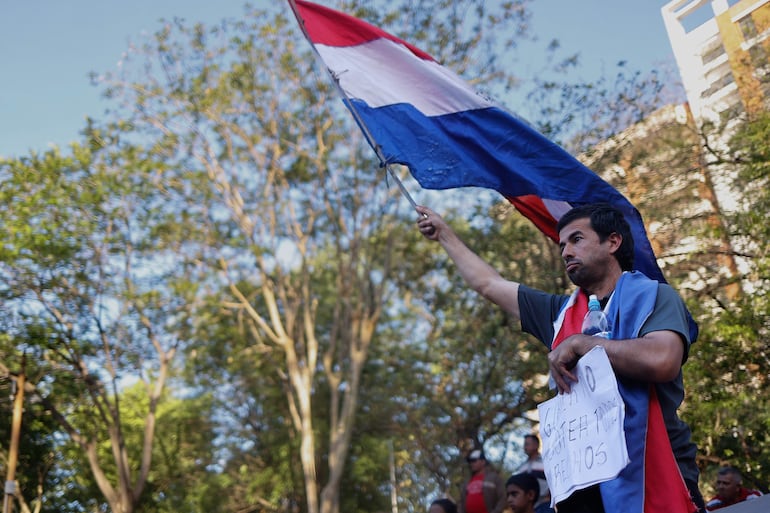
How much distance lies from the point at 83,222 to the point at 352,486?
13216 mm

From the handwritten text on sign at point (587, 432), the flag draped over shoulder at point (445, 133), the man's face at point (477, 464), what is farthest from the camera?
the man's face at point (477, 464)

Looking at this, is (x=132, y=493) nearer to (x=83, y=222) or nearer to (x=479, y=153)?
(x=83, y=222)

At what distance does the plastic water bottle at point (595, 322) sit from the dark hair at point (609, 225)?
300 millimetres

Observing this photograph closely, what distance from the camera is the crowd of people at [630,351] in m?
2.26

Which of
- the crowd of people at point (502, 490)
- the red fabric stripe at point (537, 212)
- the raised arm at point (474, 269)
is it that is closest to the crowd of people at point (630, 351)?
the raised arm at point (474, 269)

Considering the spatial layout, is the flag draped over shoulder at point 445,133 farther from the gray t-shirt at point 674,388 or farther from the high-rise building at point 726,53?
the high-rise building at point 726,53

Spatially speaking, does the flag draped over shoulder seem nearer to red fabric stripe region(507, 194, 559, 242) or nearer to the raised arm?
red fabric stripe region(507, 194, 559, 242)

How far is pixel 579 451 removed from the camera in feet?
7.73

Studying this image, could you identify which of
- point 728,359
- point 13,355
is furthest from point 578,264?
point 13,355

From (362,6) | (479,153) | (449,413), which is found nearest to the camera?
(479,153)

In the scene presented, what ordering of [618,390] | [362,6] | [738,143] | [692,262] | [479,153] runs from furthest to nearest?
[362,6] → [692,262] → [738,143] → [479,153] → [618,390]

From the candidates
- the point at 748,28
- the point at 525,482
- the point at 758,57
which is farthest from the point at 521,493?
the point at 748,28

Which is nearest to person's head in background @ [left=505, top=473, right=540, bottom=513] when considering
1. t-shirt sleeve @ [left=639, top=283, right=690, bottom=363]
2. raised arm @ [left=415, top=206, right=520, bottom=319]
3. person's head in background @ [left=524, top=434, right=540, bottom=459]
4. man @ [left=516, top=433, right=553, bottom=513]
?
man @ [left=516, top=433, right=553, bottom=513]

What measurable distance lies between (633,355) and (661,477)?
0.33 metres
